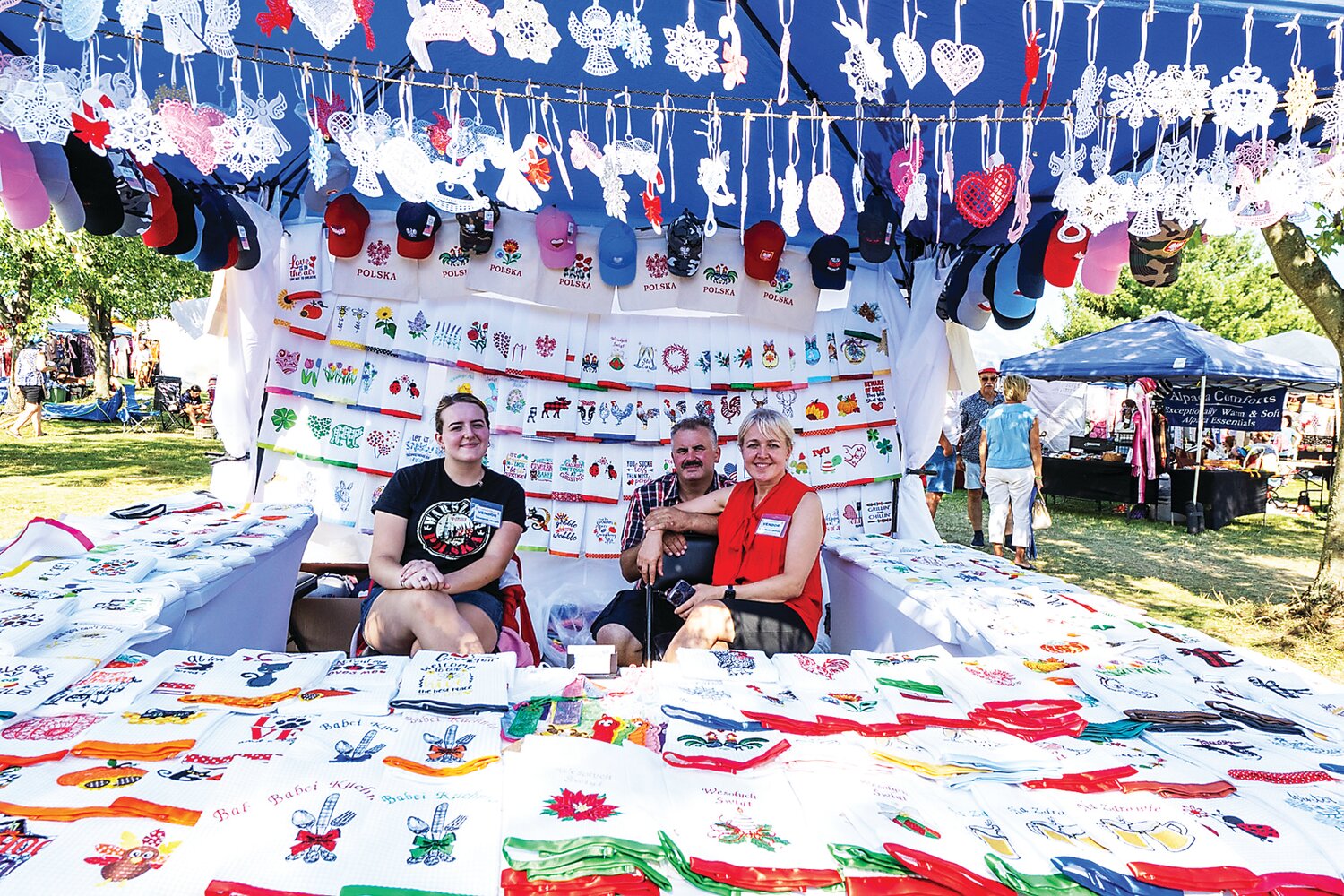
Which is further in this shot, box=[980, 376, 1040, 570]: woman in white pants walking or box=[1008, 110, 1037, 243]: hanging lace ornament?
box=[980, 376, 1040, 570]: woman in white pants walking

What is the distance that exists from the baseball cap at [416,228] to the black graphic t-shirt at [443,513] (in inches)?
68.2

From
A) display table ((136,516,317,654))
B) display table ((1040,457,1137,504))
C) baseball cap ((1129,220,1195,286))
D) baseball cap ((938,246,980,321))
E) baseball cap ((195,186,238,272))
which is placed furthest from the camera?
display table ((1040,457,1137,504))

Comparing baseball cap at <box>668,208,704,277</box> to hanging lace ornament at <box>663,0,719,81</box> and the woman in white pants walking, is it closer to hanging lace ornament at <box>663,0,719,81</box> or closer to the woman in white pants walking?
hanging lace ornament at <box>663,0,719,81</box>

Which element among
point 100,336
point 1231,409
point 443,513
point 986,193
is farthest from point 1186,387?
point 100,336

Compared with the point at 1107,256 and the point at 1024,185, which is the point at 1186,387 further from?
the point at 1024,185

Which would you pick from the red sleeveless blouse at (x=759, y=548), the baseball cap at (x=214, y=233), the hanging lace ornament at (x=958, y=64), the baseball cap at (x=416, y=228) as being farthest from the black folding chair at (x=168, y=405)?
the hanging lace ornament at (x=958, y=64)

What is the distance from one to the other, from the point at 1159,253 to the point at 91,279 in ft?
50.5

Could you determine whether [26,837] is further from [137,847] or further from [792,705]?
[792,705]

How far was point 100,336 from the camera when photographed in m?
15.7

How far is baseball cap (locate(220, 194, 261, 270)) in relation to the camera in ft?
13.4

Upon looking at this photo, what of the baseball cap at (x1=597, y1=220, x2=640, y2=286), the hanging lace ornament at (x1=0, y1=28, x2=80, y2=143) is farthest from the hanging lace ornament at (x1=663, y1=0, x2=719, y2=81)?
the baseball cap at (x1=597, y1=220, x2=640, y2=286)

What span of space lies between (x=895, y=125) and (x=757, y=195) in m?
0.94

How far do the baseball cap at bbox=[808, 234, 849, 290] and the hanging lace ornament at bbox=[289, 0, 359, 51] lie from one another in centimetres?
287

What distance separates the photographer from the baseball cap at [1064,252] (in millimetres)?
3572
